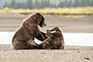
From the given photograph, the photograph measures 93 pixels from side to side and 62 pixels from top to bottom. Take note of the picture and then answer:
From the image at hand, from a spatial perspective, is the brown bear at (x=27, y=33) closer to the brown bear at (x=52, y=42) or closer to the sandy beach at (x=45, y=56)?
the brown bear at (x=52, y=42)

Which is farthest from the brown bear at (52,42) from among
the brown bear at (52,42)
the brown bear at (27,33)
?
the brown bear at (27,33)

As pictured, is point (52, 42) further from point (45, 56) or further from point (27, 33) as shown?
point (45, 56)

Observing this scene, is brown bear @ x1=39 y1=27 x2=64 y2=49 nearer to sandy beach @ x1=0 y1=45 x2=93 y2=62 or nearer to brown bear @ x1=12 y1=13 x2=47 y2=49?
brown bear @ x1=12 y1=13 x2=47 y2=49

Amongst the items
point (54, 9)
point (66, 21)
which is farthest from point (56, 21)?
point (54, 9)

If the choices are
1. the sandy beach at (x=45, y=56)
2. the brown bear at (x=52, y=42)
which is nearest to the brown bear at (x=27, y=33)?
the brown bear at (x=52, y=42)

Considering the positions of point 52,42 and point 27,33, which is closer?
point 27,33

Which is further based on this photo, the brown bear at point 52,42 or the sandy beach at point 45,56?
the brown bear at point 52,42

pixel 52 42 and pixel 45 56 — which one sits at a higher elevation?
pixel 45 56

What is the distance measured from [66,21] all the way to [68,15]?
2171 mm

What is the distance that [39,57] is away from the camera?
6809 mm

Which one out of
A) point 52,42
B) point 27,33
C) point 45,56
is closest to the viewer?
point 45,56

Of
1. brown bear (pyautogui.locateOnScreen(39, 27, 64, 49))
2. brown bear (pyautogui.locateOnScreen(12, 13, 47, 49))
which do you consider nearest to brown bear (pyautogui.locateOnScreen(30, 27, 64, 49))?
brown bear (pyautogui.locateOnScreen(39, 27, 64, 49))

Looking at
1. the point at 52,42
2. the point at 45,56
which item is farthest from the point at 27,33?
the point at 45,56

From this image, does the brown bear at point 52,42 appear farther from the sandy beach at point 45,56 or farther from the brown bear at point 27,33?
the sandy beach at point 45,56
